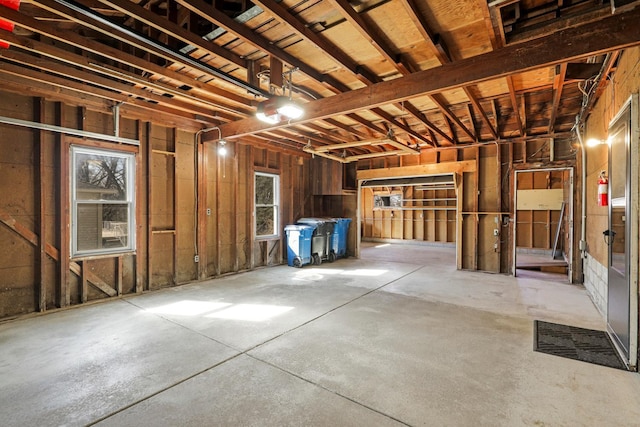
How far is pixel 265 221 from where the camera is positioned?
287 inches

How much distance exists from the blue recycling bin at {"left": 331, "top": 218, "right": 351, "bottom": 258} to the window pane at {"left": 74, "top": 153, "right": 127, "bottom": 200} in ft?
15.5

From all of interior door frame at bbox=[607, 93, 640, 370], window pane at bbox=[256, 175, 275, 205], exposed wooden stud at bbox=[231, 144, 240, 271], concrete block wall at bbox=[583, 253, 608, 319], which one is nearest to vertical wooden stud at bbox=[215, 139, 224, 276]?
exposed wooden stud at bbox=[231, 144, 240, 271]

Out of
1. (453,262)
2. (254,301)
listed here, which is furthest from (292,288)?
(453,262)

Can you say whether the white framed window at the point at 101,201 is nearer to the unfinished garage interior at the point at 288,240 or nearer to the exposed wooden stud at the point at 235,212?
the unfinished garage interior at the point at 288,240

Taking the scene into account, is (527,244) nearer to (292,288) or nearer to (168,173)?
(292,288)

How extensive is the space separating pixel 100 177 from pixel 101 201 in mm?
391

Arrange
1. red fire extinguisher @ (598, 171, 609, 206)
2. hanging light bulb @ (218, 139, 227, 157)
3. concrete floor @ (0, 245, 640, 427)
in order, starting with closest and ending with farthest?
concrete floor @ (0, 245, 640, 427) < red fire extinguisher @ (598, 171, 609, 206) < hanging light bulb @ (218, 139, 227, 157)

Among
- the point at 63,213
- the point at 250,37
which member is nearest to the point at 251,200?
the point at 63,213

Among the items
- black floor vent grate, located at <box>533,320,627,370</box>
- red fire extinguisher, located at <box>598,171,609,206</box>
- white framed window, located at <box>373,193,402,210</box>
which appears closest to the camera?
black floor vent grate, located at <box>533,320,627,370</box>

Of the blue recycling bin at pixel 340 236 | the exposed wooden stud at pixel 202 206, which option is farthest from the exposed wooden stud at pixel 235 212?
the blue recycling bin at pixel 340 236

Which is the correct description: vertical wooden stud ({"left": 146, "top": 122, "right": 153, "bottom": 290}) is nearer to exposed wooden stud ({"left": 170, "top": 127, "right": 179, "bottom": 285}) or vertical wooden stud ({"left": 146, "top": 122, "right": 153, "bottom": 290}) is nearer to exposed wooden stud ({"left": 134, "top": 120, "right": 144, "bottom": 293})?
exposed wooden stud ({"left": 134, "top": 120, "right": 144, "bottom": 293})

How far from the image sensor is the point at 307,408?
1.97m

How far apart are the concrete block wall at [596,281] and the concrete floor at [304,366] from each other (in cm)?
16

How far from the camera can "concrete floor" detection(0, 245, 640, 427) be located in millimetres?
1930
